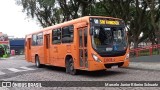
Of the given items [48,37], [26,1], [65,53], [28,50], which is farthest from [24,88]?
[26,1]

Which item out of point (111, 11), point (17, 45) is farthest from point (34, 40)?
point (17, 45)

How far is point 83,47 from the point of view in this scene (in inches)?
641

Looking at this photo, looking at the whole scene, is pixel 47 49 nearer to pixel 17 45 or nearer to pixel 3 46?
pixel 3 46

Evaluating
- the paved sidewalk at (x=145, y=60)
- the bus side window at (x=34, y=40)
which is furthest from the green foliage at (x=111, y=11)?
the bus side window at (x=34, y=40)

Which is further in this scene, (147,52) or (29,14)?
(29,14)

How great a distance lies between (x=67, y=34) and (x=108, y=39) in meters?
3.01

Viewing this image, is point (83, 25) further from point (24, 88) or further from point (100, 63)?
point (24, 88)

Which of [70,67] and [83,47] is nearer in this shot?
[83,47]

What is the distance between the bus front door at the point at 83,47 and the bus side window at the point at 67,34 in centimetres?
92

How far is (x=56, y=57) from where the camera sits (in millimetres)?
19906

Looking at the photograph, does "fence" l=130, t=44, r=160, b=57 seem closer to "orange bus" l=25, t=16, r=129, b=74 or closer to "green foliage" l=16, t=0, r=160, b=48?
"green foliage" l=16, t=0, r=160, b=48

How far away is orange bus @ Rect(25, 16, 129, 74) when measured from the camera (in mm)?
15555

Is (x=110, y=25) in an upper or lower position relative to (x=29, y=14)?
lower

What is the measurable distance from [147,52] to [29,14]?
28.1m
